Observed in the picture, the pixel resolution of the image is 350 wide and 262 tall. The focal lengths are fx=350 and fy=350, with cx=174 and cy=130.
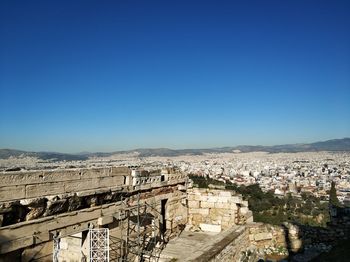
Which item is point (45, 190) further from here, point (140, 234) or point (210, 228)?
point (210, 228)

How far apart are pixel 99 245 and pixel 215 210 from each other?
574 centimetres

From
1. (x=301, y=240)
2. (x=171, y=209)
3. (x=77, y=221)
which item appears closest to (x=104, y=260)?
(x=77, y=221)

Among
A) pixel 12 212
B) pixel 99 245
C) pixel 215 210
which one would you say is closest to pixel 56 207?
pixel 12 212

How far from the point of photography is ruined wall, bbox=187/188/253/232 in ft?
44.6

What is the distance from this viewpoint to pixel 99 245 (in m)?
9.50

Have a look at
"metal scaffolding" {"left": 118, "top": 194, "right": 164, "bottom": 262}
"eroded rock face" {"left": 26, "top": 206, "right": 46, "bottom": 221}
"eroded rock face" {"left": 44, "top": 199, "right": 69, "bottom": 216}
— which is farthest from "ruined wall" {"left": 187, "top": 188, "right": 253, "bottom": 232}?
"eroded rock face" {"left": 26, "top": 206, "right": 46, "bottom": 221}

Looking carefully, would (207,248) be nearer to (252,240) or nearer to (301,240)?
(252,240)

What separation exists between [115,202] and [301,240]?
23.1 ft

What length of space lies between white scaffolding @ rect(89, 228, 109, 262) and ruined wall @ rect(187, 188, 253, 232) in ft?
18.0

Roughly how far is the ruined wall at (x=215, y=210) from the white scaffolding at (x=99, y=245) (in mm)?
5475

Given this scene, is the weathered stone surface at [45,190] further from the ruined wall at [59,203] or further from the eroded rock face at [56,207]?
the eroded rock face at [56,207]

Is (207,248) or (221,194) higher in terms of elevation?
(221,194)

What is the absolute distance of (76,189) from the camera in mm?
9062

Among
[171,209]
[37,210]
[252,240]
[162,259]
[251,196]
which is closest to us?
[37,210]
